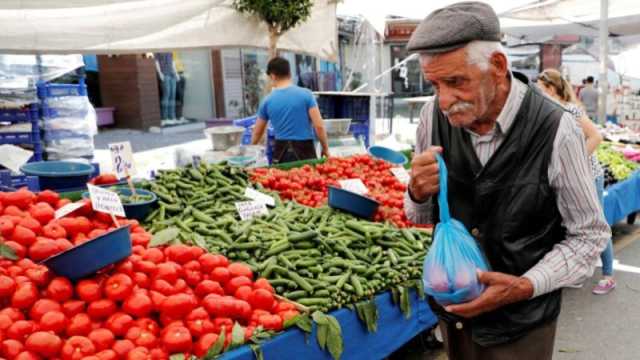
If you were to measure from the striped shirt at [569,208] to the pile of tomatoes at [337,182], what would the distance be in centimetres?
264

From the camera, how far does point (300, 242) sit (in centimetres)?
356

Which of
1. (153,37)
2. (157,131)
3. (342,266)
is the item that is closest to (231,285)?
(342,266)

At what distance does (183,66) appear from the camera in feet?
56.9

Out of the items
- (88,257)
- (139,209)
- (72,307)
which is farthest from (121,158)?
(72,307)

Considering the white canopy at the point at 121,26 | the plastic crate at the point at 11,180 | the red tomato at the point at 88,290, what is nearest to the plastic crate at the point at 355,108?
the white canopy at the point at 121,26

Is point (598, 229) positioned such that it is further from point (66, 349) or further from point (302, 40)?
point (302, 40)

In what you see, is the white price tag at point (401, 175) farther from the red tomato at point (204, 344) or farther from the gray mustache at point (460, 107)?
the gray mustache at point (460, 107)

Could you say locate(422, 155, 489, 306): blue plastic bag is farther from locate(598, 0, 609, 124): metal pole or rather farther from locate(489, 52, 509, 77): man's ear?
locate(598, 0, 609, 124): metal pole

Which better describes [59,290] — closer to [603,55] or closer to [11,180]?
[11,180]

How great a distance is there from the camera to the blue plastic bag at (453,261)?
167 centimetres

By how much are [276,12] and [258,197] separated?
8.76ft

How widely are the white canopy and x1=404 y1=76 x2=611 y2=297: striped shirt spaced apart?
4.11 meters

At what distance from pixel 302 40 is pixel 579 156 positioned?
572 cm

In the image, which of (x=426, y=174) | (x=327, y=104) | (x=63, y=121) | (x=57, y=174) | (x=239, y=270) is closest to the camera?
(x=426, y=174)
